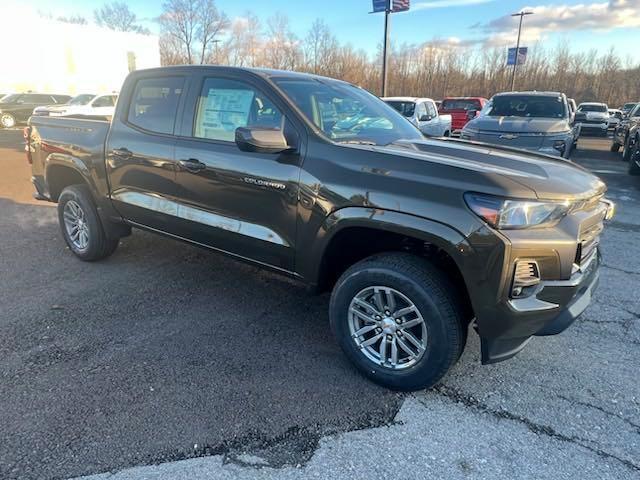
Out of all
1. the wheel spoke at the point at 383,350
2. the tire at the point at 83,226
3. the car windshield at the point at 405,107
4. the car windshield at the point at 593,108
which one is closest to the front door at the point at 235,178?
the wheel spoke at the point at 383,350

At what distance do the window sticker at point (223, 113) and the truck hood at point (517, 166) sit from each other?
3.58 feet

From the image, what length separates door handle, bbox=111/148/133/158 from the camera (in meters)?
4.10

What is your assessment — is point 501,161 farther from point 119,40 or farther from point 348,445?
point 119,40

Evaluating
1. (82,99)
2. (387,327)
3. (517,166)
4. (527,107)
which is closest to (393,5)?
(527,107)

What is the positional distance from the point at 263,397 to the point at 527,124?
8485mm

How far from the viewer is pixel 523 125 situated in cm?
924

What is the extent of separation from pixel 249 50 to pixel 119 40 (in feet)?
44.0

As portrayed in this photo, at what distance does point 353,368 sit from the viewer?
3.10m

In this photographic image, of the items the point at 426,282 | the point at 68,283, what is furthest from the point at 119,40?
the point at 426,282

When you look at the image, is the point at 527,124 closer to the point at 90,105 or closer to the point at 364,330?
the point at 364,330

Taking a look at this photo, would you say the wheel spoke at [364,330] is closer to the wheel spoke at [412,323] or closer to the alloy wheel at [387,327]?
the alloy wheel at [387,327]

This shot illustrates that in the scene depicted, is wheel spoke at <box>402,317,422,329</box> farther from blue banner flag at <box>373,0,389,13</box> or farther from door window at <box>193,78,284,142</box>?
blue banner flag at <box>373,0,389,13</box>

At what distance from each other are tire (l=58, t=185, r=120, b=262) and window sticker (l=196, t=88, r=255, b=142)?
71.4 inches

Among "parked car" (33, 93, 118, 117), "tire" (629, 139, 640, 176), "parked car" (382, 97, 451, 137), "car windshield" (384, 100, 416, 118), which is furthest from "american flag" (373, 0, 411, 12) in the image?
"parked car" (33, 93, 118, 117)
